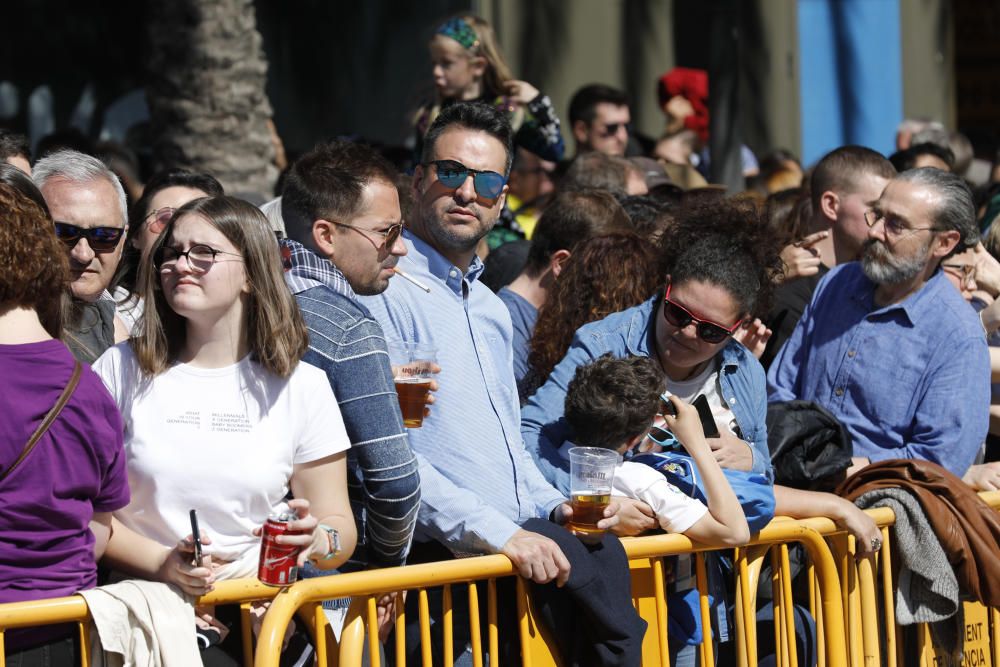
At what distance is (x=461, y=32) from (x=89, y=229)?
375 centimetres

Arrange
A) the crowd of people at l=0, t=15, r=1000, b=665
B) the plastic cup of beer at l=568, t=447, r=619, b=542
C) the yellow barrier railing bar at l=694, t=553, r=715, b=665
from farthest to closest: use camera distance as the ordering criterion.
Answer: the yellow barrier railing bar at l=694, t=553, r=715, b=665 < the plastic cup of beer at l=568, t=447, r=619, b=542 < the crowd of people at l=0, t=15, r=1000, b=665

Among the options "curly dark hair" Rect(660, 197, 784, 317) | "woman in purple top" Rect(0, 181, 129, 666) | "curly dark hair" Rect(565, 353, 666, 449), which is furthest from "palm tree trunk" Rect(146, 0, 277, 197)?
"woman in purple top" Rect(0, 181, 129, 666)

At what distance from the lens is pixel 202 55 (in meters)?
8.58

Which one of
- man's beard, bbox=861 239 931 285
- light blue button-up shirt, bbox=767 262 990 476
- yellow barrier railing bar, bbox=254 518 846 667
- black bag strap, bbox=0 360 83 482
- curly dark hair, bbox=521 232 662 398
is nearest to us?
black bag strap, bbox=0 360 83 482

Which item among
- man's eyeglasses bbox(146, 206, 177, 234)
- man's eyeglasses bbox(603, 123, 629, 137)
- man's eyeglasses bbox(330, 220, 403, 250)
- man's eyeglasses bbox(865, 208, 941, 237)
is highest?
man's eyeglasses bbox(603, 123, 629, 137)

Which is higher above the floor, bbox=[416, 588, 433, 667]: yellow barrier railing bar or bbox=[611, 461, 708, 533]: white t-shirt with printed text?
bbox=[611, 461, 708, 533]: white t-shirt with printed text

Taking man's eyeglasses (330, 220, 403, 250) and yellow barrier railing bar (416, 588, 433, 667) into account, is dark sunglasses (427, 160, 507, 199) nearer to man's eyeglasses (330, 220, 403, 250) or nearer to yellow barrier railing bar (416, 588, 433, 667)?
man's eyeglasses (330, 220, 403, 250)

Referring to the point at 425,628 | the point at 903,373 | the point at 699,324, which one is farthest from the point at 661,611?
the point at 903,373

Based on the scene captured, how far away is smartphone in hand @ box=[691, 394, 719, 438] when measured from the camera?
4.50 metres

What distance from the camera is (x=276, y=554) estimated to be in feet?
10.6

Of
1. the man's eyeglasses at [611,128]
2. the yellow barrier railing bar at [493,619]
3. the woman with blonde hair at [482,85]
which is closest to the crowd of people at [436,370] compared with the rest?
the yellow barrier railing bar at [493,619]

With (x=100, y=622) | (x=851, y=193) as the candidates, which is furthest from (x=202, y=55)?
(x=100, y=622)

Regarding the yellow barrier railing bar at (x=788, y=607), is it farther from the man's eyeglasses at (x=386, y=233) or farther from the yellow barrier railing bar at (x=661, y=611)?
the man's eyeglasses at (x=386, y=233)

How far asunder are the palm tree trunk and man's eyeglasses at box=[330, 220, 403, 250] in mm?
4726
